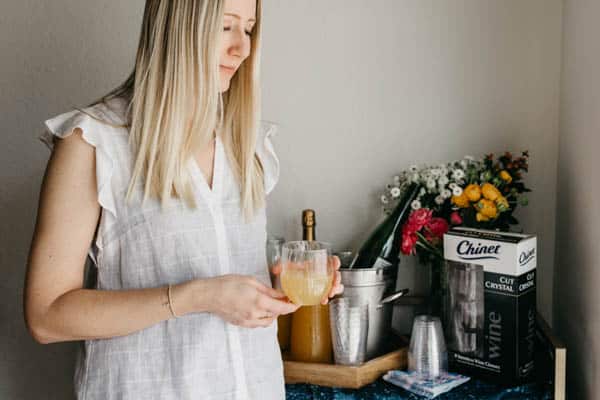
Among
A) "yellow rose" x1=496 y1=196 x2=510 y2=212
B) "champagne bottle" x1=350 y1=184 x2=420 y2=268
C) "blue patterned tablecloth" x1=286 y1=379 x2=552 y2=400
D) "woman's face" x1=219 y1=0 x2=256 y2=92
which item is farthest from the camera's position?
"champagne bottle" x1=350 y1=184 x2=420 y2=268

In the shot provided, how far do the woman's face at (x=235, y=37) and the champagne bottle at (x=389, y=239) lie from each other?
569mm

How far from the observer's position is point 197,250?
46.6 inches

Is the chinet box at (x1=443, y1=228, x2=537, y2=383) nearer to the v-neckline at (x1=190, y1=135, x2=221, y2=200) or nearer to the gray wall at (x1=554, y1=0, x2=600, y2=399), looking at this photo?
the gray wall at (x1=554, y1=0, x2=600, y2=399)

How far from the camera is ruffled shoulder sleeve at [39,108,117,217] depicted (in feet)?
3.60

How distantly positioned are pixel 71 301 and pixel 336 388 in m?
0.60

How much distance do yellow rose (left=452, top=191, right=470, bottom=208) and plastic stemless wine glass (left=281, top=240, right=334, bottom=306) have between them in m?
0.46

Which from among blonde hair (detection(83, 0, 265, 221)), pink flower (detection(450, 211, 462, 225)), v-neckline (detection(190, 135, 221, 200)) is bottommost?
pink flower (detection(450, 211, 462, 225))

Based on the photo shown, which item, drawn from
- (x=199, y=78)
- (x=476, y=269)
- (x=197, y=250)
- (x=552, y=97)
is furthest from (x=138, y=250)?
(x=552, y=97)

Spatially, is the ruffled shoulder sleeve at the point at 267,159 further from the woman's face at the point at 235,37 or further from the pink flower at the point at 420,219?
the pink flower at the point at 420,219

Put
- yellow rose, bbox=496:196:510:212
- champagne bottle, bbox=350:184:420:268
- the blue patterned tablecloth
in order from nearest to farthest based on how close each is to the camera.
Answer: the blue patterned tablecloth → yellow rose, bbox=496:196:510:212 → champagne bottle, bbox=350:184:420:268

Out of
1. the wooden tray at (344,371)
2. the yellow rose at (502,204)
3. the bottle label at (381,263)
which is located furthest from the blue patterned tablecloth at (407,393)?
the yellow rose at (502,204)

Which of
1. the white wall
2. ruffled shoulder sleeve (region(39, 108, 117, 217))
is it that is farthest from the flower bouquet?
ruffled shoulder sleeve (region(39, 108, 117, 217))

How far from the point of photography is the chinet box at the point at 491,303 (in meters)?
1.33

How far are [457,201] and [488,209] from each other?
0.24 ft
